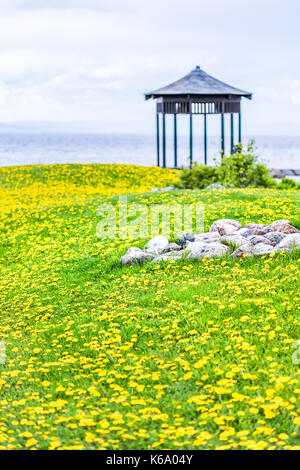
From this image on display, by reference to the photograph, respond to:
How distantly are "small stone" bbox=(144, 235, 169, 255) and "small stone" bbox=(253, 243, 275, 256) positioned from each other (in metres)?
1.89

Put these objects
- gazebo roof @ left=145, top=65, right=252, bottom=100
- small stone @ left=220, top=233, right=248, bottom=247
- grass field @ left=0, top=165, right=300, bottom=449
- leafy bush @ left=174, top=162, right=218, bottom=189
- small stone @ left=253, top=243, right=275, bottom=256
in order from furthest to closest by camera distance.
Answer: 1. gazebo roof @ left=145, top=65, right=252, bottom=100
2. leafy bush @ left=174, top=162, right=218, bottom=189
3. small stone @ left=220, top=233, right=248, bottom=247
4. small stone @ left=253, top=243, right=275, bottom=256
5. grass field @ left=0, top=165, right=300, bottom=449

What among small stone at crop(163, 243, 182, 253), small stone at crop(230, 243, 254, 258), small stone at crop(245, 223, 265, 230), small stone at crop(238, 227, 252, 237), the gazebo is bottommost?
small stone at crop(163, 243, 182, 253)

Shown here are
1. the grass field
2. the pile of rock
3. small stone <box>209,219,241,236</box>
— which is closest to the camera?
the grass field

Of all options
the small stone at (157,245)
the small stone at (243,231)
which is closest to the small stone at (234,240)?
the small stone at (243,231)

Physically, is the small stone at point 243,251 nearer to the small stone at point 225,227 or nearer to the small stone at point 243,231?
the small stone at point 243,231

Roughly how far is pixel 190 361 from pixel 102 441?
5.38 ft

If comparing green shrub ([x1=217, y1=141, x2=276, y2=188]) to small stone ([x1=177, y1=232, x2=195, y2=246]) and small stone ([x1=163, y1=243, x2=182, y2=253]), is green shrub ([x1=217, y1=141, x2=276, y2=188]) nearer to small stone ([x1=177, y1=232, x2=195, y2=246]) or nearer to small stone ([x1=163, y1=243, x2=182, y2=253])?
small stone ([x1=177, y1=232, x2=195, y2=246])

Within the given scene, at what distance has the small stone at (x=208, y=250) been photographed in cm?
957

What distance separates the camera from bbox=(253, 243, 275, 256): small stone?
9.32 metres

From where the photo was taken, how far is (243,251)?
938cm

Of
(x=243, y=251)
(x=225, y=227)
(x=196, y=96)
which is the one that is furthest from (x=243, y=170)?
(x=243, y=251)

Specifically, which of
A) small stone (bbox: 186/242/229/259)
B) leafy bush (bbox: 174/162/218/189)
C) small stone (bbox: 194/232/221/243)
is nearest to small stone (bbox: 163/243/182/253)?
small stone (bbox: 194/232/221/243)

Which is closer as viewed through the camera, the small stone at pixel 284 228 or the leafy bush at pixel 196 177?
the small stone at pixel 284 228
